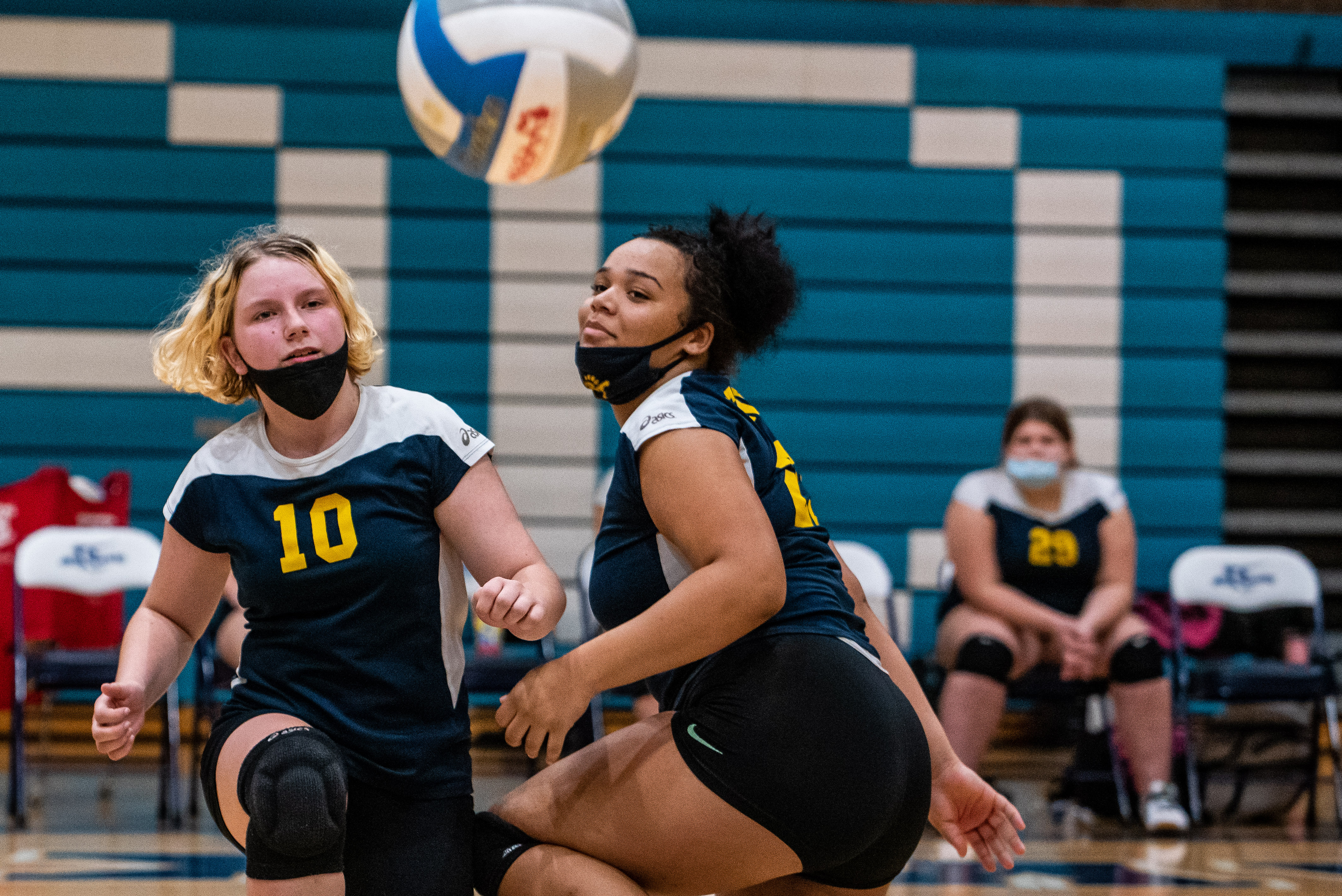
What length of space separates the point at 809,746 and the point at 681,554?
0.28 m

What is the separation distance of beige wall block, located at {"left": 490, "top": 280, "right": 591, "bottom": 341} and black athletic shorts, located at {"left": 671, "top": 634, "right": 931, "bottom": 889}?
425 centimetres

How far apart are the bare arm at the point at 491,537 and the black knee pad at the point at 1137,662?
2895 millimetres

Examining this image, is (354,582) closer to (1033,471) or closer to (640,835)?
(640,835)

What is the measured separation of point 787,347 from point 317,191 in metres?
2.23

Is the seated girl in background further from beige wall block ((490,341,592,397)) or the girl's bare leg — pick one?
the girl's bare leg

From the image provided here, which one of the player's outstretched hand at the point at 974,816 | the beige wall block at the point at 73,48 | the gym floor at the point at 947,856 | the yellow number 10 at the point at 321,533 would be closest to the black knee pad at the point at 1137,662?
the gym floor at the point at 947,856

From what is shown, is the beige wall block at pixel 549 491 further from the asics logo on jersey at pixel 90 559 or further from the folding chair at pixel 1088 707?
the folding chair at pixel 1088 707

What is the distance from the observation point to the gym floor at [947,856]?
10.6 feet

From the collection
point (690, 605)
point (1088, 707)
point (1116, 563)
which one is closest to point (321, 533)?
point (690, 605)

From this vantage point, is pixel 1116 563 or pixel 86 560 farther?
pixel 86 560

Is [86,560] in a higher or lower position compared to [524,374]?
lower

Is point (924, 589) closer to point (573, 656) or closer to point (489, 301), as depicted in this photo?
Answer: point (489, 301)

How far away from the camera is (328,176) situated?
5.66m

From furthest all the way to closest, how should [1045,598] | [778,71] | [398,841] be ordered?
1. [778,71]
2. [1045,598]
3. [398,841]
